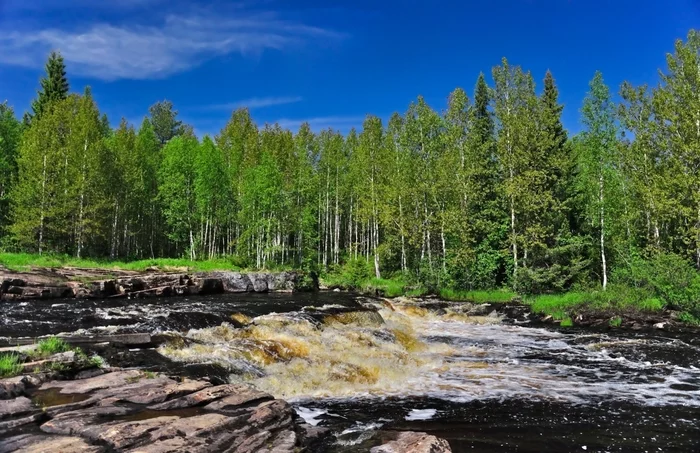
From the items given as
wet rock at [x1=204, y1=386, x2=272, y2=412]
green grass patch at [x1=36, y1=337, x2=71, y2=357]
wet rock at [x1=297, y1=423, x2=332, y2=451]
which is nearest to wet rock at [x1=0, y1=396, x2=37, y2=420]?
wet rock at [x1=204, y1=386, x2=272, y2=412]

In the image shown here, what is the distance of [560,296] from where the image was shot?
31.7 metres

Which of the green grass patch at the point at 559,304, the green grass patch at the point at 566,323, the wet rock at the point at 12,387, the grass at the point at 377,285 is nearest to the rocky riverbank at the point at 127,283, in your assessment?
the grass at the point at 377,285

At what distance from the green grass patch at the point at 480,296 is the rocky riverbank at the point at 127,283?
11152 millimetres

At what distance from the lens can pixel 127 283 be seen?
28.2 m

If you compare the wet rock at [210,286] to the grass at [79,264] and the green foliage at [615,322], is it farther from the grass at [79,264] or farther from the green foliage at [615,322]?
the green foliage at [615,322]

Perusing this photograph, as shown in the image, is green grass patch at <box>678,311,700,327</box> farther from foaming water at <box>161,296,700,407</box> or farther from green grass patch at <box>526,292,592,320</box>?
green grass patch at <box>526,292,592,320</box>

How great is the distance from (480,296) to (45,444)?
105 feet

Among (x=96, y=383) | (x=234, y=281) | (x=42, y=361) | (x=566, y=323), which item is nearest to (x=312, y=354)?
(x=96, y=383)

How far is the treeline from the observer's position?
32406 mm

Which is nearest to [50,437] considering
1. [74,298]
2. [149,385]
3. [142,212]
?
[149,385]

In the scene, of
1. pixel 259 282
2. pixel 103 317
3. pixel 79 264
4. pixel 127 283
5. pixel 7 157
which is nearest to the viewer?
pixel 103 317

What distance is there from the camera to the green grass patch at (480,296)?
34031mm

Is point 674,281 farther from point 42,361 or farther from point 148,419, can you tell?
point 42,361

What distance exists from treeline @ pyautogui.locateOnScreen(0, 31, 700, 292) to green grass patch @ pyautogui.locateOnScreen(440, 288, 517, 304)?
137cm
